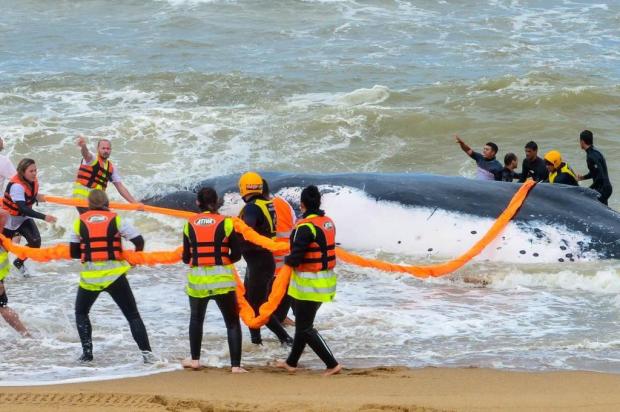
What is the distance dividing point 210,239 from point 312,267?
0.99m

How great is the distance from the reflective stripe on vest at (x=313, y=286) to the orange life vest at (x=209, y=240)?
715 mm

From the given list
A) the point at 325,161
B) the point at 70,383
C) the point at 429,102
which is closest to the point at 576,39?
the point at 429,102

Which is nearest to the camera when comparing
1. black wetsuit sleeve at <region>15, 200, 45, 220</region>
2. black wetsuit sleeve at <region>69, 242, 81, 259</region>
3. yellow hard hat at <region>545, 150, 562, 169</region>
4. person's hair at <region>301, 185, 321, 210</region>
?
person's hair at <region>301, 185, 321, 210</region>

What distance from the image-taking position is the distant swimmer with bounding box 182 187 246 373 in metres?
9.16

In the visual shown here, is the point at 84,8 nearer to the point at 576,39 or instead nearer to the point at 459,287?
the point at 576,39

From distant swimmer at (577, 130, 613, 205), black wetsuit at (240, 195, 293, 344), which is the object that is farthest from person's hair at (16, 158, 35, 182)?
distant swimmer at (577, 130, 613, 205)

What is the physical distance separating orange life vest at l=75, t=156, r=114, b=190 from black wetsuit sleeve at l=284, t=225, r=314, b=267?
6321mm

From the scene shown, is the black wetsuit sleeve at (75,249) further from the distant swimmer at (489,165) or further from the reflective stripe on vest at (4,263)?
the distant swimmer at (489,165)

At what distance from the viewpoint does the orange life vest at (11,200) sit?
1258cm

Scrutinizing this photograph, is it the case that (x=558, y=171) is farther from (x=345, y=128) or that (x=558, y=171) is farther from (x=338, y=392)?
(x=345, y=128)

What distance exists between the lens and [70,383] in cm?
880

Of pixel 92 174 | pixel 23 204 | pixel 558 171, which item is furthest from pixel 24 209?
pixel 558 171

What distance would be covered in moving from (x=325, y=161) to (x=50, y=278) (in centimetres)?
936

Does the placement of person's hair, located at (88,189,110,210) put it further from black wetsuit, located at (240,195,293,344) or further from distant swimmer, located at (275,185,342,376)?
distant swimmer, located at (275,185,342,376)
